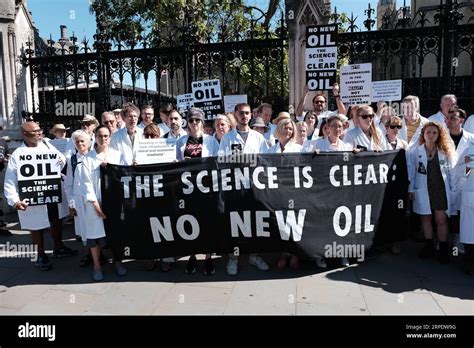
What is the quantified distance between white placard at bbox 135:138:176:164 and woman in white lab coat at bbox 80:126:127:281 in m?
0.42

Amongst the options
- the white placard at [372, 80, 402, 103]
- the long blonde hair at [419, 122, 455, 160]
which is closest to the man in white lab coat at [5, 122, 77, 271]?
the long blonde hair at [419, 122, 455, 160]

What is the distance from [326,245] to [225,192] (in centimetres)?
144

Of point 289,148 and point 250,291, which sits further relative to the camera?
point 289,148

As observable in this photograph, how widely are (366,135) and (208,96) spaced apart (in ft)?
11.7

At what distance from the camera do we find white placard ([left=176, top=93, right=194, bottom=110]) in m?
8.34

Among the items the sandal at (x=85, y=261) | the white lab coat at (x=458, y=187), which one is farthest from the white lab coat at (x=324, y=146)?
the sandal at (x=85, y=261)

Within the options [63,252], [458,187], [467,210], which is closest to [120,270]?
[63,252]

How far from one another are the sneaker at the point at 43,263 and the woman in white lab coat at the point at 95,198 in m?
0.78

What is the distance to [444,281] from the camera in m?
4.68

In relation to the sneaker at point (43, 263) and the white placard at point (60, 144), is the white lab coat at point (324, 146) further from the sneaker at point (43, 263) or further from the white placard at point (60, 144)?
the white placard at point (60, 144)

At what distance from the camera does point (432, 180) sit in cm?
538

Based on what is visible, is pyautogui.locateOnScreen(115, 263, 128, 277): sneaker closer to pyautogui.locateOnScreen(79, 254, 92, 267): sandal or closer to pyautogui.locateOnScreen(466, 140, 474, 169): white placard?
pyautogui.locateOnScreen(79, 254, 92, 267): sandal

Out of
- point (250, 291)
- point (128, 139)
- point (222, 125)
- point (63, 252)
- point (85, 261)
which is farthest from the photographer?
point (63, 252)

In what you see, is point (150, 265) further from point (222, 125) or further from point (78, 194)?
point (222, 125)
